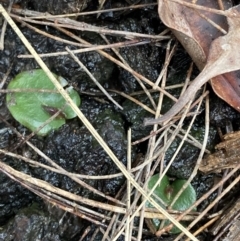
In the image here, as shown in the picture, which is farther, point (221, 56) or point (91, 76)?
point (91, 76)

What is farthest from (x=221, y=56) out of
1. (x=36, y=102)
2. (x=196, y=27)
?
(x=36, y=102)

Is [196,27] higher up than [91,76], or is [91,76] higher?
[196,27]

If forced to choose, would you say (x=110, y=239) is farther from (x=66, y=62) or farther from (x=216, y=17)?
(x=216, y=17)

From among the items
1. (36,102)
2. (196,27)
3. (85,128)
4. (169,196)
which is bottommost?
(169,196)

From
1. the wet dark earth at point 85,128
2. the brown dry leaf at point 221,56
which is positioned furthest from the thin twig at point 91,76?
the brown dry leaf at point 221,56

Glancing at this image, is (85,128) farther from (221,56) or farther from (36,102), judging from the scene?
(221,56)

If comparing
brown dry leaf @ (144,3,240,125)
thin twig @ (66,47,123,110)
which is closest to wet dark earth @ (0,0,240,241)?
thin twig @ (66,47,123,110)
